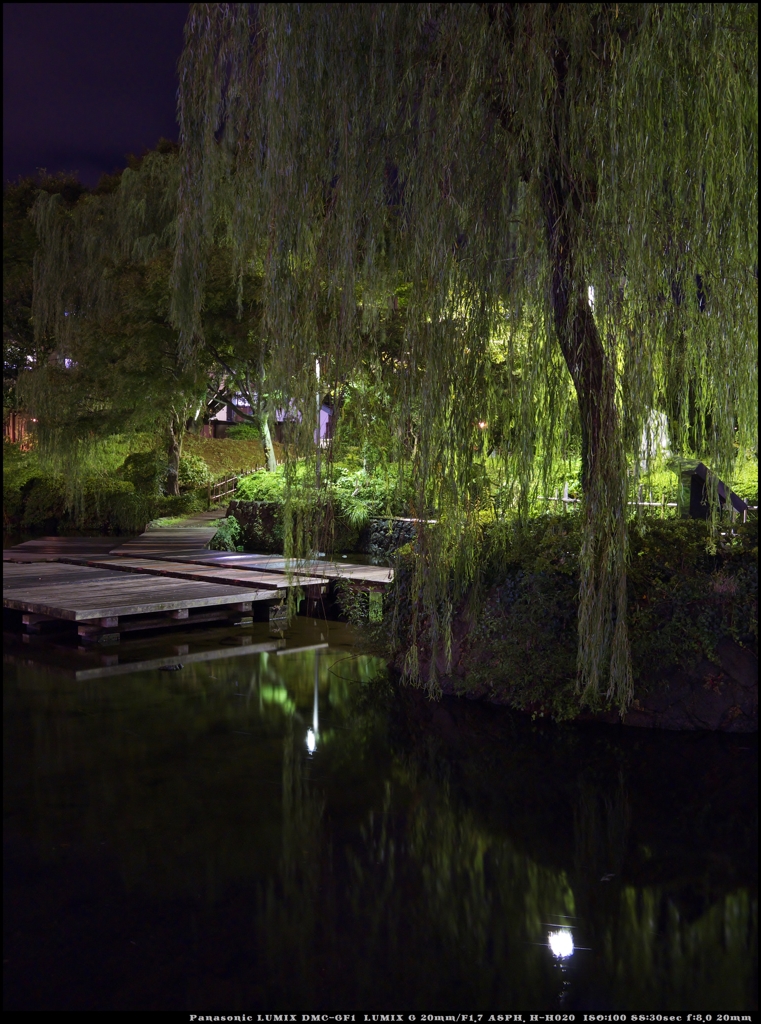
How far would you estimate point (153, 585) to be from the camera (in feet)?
35.1

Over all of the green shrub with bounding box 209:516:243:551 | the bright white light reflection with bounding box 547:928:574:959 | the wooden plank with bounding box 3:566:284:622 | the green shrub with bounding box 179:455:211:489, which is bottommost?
the bright white light reflection with bounding box 547:928:574:959

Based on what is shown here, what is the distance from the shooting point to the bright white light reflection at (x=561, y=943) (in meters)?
3.57

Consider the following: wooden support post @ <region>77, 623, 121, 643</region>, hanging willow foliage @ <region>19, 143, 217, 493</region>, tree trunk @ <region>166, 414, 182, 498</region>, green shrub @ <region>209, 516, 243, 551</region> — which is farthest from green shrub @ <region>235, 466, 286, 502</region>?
wooden support post @ <region>77, 623, 121, 643</region>

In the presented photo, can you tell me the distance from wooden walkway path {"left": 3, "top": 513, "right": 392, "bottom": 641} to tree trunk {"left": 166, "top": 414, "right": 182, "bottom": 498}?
7251 millimetres

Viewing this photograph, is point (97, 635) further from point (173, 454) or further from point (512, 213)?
point (173, 454)

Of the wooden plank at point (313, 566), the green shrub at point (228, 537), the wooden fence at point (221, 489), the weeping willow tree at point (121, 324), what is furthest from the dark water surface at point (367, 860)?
the wooden fence at point (221, 489)

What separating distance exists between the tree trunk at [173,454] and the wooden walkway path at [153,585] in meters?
7.25

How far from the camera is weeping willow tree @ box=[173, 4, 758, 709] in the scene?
4.61 metres

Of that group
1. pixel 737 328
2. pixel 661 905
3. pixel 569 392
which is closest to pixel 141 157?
pixel 569 392

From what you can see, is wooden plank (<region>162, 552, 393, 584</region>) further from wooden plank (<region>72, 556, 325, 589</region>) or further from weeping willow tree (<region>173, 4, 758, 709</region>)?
weeping willow tree (<region>173, 4, 758, 709</region>)

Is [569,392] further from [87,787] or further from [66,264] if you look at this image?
[66,264]

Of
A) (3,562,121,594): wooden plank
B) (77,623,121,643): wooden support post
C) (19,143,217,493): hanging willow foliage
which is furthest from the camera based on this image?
(19,143,217,493): hanging willow foliage

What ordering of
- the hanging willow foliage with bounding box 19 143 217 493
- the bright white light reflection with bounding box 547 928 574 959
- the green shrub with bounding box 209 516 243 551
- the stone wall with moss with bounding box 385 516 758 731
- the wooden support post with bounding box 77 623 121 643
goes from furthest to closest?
the green shrub with bounding box 209 516 243 551
the hanging willow foliage with bounding box 19 143 217 493
the wooden support post with bounding box 77 623 121 643
the stone wall with moss with bounding box 385 516 758 731
the bright white light reflection with bounding box 547 928 574 959

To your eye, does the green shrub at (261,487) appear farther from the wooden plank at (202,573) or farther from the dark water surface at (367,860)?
the dark water surface at (367,860)
